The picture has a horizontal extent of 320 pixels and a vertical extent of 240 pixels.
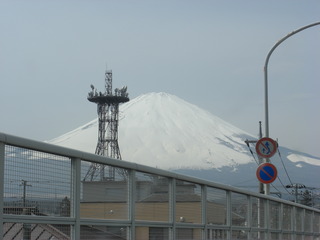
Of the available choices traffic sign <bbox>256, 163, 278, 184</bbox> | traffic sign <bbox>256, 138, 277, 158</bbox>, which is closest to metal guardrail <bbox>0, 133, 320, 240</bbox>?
traffic sign <bbox>256, 163, 278, 184</bbox>

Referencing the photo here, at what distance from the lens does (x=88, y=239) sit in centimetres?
939

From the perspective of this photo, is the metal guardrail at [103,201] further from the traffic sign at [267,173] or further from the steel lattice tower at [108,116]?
the steel lattice tower at [108,116]

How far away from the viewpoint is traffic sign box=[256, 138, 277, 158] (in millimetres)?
22453

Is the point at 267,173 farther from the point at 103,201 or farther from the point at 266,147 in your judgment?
the point at 103,201

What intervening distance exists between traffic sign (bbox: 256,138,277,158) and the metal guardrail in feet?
→ 19.7

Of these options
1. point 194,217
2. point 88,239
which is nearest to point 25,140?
point 88,239

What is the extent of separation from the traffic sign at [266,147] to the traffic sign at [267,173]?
0.52m

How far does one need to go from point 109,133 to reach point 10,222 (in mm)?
126135

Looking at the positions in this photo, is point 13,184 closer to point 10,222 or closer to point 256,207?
point 10,222

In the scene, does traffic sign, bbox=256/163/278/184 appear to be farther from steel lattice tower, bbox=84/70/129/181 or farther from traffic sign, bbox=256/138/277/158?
steel lattice tower, bbox=84/70/129/181

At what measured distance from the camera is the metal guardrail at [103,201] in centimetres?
771

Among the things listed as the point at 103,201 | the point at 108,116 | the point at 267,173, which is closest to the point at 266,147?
the point at 267,173

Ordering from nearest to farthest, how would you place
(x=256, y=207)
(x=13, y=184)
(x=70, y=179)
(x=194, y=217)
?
(x=13, y=184)
(x=70, y=179)
(x=194, y=217)
(x=256, y=207)

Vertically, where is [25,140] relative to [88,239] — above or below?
above
